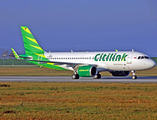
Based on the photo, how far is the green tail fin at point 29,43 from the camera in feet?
179

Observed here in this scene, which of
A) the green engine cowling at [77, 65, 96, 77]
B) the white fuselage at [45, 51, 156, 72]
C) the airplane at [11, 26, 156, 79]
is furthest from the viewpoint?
the green engine cowling at [77, 65, 96, 77]

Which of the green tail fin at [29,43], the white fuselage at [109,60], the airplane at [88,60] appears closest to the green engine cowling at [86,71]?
the airplane at [88,60]

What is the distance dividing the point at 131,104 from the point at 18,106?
6.71 m

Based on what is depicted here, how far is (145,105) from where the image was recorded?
18844mm

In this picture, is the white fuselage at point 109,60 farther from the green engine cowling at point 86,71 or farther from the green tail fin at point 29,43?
the green tail fin at point 29,43

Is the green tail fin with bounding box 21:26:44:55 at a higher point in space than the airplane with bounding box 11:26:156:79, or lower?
higher

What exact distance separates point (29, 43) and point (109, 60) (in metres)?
15.8

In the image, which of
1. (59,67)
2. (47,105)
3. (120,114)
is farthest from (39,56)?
(120,114)

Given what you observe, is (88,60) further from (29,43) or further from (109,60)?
(29,43)

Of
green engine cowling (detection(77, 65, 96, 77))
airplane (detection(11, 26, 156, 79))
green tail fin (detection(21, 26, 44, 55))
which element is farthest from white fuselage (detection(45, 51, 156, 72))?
green tail fin (detection(21, 26, 44, 55))

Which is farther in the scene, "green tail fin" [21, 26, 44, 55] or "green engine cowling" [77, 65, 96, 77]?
"green tail fin" [21, 26, 44, 55]

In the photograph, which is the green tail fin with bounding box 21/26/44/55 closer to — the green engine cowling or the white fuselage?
the white fuselage

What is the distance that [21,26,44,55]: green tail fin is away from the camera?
2143 inches

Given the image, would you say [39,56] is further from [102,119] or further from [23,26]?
[102,119]
